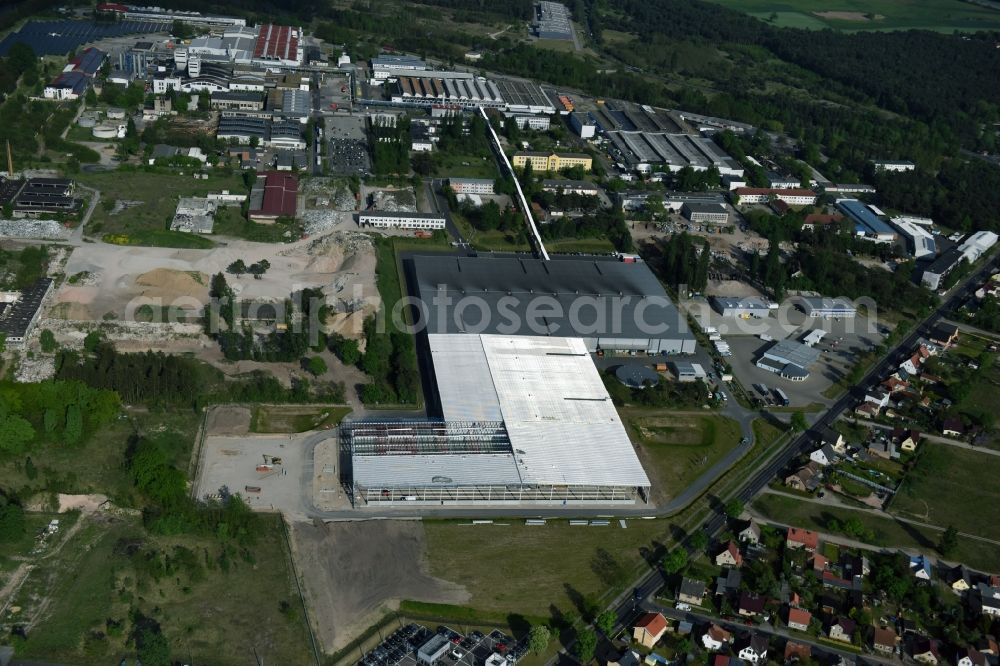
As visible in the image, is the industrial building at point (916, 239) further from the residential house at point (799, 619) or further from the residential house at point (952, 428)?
the residential house at point (799, 619)

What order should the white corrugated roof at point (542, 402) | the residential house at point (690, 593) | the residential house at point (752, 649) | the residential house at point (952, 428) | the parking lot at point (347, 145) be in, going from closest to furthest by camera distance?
the residential house at point (752, 649)
the residential house at point (690, 593)
the white corrugated roof at point (542, 402)
the residential house at point (952, 428)
the parking lot at point (347, 145)

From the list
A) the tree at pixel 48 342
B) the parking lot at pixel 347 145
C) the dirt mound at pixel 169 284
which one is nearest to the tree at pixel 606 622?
the tree at pixel 48 342

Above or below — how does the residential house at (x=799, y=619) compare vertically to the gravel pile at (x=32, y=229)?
above

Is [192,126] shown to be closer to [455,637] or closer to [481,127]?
[481,127]

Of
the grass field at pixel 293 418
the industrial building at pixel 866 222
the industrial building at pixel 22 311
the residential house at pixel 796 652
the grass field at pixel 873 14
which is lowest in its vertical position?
the industrial building at pixel 22 311

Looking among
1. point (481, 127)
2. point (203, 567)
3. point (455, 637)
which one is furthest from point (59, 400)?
point (481, 127)

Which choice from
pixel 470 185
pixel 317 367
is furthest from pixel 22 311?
pixel 470 185
